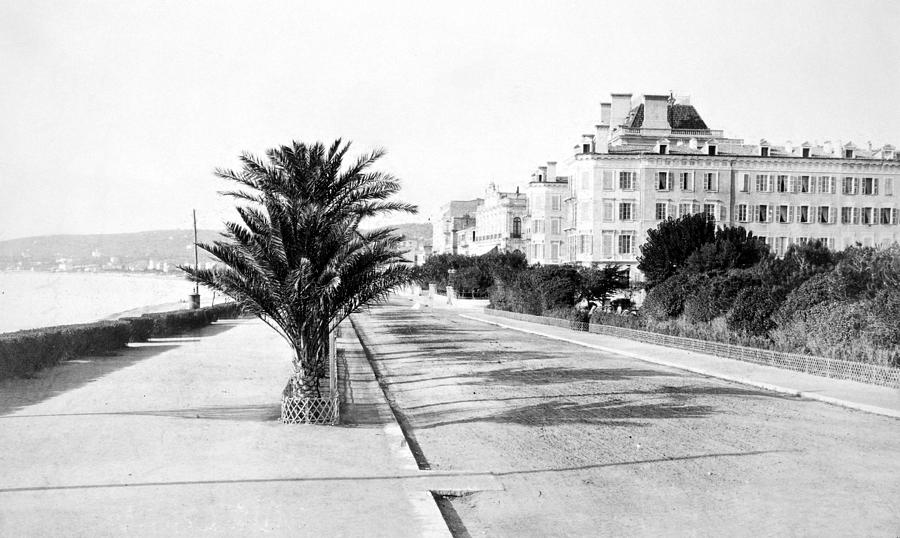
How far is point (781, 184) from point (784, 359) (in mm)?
42234

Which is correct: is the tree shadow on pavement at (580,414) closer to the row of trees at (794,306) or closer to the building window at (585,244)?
the row of trees at (794,306)

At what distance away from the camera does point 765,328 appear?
24234mm

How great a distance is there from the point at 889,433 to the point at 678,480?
5004 mm

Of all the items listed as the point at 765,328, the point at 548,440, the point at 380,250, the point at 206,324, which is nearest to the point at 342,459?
the point at 548,440

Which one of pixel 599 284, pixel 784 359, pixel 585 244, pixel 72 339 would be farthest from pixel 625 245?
pixel 72 339

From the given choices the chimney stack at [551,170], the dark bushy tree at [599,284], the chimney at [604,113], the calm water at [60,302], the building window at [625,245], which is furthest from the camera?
the chimney stack at [551,170]

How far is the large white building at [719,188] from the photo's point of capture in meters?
55.8

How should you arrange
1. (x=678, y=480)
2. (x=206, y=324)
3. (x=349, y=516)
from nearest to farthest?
(x=349, y=516) → (x=678, y=480) → (x=206, y=324)

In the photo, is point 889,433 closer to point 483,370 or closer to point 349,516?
point 349,516

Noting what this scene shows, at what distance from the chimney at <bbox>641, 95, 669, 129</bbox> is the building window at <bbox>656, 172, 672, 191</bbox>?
6.64 metres

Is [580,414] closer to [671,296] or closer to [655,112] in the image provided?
[671,296]

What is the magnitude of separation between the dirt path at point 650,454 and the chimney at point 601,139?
124ft

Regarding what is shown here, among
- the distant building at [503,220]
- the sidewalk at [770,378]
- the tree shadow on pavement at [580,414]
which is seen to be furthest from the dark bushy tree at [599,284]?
the distant building at [503,220]

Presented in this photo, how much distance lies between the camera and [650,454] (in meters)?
10.7
